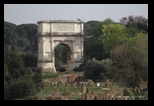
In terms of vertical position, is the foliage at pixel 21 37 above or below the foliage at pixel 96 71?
above

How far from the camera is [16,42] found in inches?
3211

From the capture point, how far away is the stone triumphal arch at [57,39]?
47406 millimetres

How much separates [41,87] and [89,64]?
8748mm

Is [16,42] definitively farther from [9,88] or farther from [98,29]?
[9,88]

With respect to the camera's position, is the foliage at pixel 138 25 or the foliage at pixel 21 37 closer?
the foliage at pixel 138 25

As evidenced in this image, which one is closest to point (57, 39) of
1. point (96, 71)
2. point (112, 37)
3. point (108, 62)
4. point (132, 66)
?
point (112, 37)

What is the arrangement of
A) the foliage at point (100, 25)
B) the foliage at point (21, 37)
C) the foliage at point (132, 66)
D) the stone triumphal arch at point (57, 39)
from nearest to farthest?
the foliage at point (132, 66)
the stone triumphal arch at point (57, 39)
the foliage at point (100, 25)
the foliage at point (21, 37)

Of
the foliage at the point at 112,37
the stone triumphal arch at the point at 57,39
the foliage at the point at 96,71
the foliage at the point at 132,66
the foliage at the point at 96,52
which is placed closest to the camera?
the foliage at the point at 132,66

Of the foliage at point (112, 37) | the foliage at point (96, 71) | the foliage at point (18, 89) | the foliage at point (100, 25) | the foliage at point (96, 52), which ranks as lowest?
the foliage at point (18, 89)

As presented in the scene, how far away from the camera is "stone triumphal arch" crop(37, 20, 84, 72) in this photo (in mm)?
47406

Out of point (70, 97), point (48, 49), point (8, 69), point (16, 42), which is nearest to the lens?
point (70, 97)

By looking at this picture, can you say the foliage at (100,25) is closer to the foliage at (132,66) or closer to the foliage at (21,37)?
the foliage at (21,37)

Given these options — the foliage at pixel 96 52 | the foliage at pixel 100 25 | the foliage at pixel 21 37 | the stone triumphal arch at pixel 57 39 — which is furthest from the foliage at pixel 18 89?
the foliage at pixel 21 37
